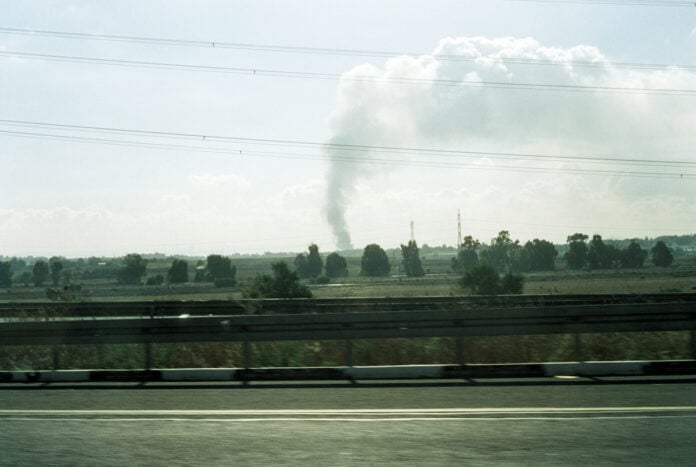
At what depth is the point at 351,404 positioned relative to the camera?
9125mm

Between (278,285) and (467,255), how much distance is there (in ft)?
32.3

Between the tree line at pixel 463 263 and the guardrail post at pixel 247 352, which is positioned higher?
Answer: the tree line at pixel 463 263

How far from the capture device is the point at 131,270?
26.5m

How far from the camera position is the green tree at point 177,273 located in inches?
976

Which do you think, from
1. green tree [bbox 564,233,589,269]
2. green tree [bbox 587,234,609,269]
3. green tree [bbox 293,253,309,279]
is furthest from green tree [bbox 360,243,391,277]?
green tree [bbox 587,234,609,269]

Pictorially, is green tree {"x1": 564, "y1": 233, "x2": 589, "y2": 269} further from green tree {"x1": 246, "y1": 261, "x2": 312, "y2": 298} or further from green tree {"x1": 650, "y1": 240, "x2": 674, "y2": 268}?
green tree {"x1": 246, "y1": 261, "x2": 312, "y2": 298}

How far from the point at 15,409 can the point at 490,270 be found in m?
18.5

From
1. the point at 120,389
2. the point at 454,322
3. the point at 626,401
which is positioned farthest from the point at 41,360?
the point at 626,401

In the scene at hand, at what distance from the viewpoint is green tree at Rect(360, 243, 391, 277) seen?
37.5 meters

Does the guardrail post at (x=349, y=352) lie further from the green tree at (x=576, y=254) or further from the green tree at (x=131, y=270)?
the green tree at (x=576, y=254)

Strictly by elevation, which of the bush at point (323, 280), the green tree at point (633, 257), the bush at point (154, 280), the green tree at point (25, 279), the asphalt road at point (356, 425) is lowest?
the asphalt road at point (356, 425)

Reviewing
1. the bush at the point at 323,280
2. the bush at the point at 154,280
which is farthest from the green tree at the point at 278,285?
the bush at the point at 323,280

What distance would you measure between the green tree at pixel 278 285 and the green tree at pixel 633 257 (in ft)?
37.0

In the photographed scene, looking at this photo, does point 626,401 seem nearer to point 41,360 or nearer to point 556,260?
point 41,360
